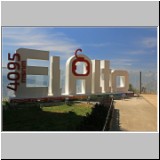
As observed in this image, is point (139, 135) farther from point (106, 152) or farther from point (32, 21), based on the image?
point (32, 21)

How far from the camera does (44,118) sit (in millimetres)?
13867

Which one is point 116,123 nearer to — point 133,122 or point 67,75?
point 133,122

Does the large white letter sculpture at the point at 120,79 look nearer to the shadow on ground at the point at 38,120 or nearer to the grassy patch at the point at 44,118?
the grassy patch at the point at 44,118

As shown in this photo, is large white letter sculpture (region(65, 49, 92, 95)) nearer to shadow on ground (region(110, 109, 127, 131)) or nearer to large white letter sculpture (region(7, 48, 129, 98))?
large white letter sculpture (region(7, 48, 129, 98))

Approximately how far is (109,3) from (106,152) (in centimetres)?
450

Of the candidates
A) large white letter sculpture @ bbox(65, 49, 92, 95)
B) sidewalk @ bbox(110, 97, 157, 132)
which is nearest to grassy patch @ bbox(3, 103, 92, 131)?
sidewalk @ bbox(110, 97, 157, 132)

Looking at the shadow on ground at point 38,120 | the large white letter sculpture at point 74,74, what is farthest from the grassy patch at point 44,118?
the large white letter sculpture at point 74,74

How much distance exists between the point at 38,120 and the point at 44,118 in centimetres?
57

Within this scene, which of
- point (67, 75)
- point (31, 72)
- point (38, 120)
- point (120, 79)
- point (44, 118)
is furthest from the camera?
point (120, 79)

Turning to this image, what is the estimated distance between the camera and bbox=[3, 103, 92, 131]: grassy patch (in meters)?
11.8

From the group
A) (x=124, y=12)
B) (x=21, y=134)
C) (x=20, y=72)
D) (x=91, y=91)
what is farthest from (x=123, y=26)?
(x=91, y=91)

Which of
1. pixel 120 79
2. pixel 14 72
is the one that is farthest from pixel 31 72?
pixel 120 79

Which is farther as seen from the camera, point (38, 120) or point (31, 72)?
point (31, 72)

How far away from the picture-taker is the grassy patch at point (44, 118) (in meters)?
11.8
